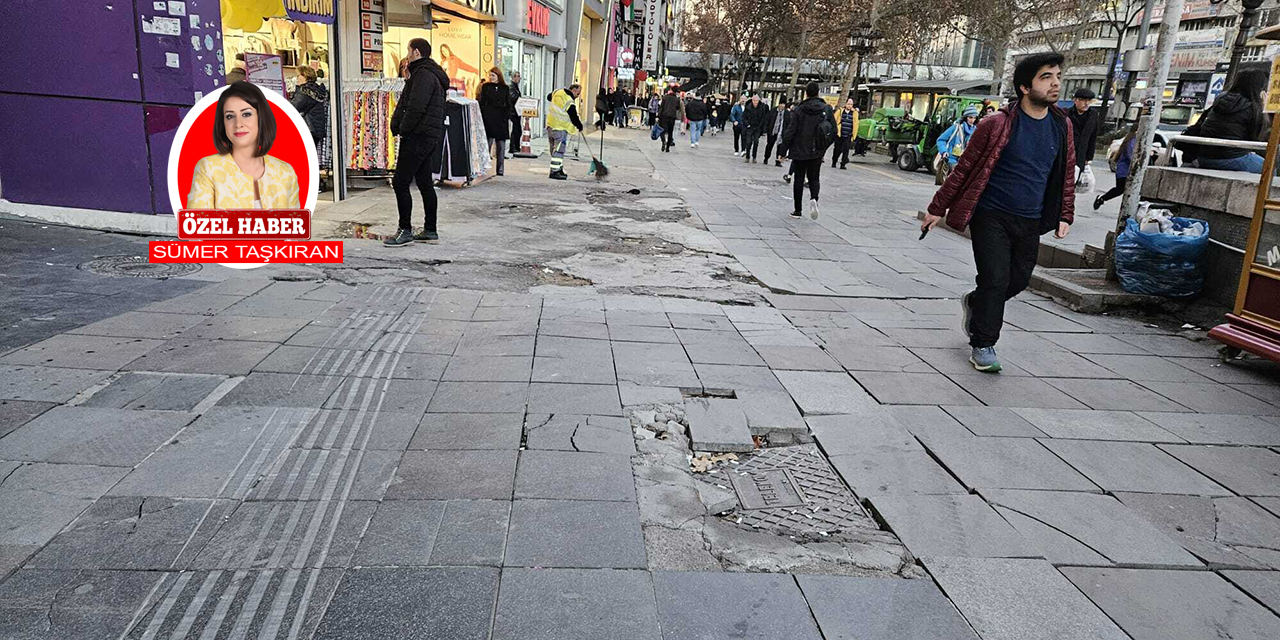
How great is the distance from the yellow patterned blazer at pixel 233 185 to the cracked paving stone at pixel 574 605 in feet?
7.35

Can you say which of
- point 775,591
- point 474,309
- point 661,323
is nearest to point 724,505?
point 775,591

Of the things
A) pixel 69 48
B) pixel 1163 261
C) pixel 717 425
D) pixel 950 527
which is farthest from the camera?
pixel 69 48

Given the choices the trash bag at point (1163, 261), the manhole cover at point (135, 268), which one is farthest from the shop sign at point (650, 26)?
the manhole cover at point (135, 268)

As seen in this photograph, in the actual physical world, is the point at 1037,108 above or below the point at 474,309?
above

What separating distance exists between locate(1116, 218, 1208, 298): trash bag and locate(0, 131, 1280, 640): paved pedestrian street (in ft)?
1.30

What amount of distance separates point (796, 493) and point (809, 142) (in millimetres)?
9071

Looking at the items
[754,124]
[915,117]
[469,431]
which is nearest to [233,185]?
[469,431]

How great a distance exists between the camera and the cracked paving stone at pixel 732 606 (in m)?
2.40

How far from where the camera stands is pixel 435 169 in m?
11.9

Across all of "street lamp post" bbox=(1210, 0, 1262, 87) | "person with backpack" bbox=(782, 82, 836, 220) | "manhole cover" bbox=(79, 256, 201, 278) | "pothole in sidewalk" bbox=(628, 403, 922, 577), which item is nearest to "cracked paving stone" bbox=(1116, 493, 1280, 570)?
"pothole in sidewalk" bbox=(628, 403, 922, 577)

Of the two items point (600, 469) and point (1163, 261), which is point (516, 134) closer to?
point (1163, 261)

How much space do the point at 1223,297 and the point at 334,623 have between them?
7.01 meters

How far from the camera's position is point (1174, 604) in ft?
8.86

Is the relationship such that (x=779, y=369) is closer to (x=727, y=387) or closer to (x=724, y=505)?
(x=727, y=387)
